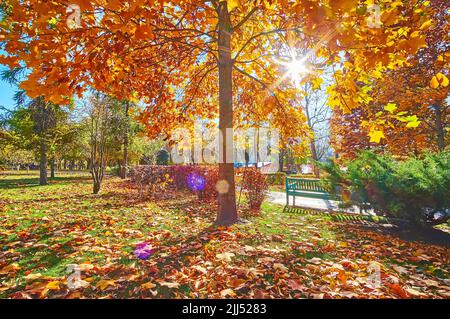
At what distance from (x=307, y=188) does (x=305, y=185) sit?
185 millimetres

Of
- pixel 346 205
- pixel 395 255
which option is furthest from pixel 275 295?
pixel 346 205

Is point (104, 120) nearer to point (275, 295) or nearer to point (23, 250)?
point (23, 250)

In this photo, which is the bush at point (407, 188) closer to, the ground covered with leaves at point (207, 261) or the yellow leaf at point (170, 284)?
the ground covered with leaves at point (207, 261)

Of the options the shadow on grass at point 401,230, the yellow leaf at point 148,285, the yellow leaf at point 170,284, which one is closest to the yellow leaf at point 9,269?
the yellow leaf at point 148,285

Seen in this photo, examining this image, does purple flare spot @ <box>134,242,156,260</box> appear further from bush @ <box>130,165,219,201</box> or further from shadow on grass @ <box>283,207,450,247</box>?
bush @ <box>130,165,219,201</box>

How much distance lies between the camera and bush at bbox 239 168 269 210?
6.87 m

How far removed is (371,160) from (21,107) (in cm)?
2204

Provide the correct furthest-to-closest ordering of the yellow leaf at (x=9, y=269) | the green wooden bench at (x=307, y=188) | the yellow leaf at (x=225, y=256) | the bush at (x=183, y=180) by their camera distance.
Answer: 1. the bush at (x=183, y=180)
2. the green wooden bench at (x=307, y=188)
3. the yellow leaf at (x=225, y=256)
4. the yellow leaf at (x=9, y=269)

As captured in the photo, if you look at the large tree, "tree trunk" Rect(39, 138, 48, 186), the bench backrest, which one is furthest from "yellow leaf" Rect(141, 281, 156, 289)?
"tree trunk" Rect(39, 138, 48, 186)

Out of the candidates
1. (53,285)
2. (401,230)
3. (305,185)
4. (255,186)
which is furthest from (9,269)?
(305,185)

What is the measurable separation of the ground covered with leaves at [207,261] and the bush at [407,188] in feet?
2.05

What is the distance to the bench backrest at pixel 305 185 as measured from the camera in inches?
296

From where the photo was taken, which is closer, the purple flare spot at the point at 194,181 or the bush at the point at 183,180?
the bush at the point at 183,180
